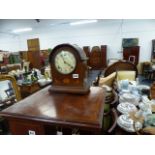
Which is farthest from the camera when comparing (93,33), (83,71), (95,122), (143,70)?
(93,33)

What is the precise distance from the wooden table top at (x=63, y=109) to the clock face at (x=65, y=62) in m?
0.14

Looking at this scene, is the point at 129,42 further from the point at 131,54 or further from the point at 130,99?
the point at 130,99

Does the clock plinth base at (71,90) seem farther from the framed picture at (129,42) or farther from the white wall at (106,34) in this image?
the white wall at (106,34)

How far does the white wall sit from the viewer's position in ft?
19.8

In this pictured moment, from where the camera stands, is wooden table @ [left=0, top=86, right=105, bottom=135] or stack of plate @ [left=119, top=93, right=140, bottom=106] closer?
wooden table @ [left=0, top=86, right=105, bottom=135]

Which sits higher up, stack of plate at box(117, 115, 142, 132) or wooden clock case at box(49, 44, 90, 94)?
wooden clock case at box(49, 44, 90, 94)

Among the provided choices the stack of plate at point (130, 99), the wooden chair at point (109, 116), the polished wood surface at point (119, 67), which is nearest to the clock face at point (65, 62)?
the wooden chair at point (109, 116)

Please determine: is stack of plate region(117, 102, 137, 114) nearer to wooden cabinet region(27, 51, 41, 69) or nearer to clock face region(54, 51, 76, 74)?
clock face region(54, 51, 76, 74)

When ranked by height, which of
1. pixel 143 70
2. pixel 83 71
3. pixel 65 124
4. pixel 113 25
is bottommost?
pixel 143 70

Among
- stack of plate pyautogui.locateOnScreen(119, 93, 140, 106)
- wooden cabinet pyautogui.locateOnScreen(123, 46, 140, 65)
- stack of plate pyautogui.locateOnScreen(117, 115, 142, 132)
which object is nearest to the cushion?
stack of plate pyautogui.locateOnScreen(119, 93, 140, 106)
